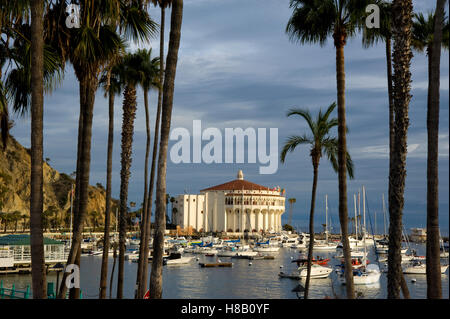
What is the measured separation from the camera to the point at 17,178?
419ft

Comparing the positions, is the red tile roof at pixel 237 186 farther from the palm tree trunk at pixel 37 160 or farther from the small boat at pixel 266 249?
the palm tree trunk at pixel 37 160

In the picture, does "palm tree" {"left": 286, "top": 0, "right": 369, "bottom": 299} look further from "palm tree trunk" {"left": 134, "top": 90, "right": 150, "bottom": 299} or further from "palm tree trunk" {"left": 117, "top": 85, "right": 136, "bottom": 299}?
"palm tree trunk" {"left": 117, "top": 85, "right": 136, "bottom": 299}

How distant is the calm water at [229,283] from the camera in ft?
179

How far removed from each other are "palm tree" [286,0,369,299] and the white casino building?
15464 centimetres

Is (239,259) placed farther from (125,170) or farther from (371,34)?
(371,34)

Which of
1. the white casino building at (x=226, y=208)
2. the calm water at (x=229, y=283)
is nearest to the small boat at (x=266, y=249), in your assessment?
the calm water at (x=229, y=283)

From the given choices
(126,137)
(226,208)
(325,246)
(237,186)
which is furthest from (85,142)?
(237,186)

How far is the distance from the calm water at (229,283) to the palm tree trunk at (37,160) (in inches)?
1515

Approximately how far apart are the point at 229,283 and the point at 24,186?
8488cm

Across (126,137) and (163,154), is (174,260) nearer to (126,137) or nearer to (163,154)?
(126,137)

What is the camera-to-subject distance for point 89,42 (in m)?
13.9

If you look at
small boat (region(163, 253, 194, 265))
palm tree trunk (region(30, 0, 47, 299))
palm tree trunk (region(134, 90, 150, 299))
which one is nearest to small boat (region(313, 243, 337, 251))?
small boat (region(163, 253, 194, 265))

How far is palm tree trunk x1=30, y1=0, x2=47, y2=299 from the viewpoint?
10.6 m
